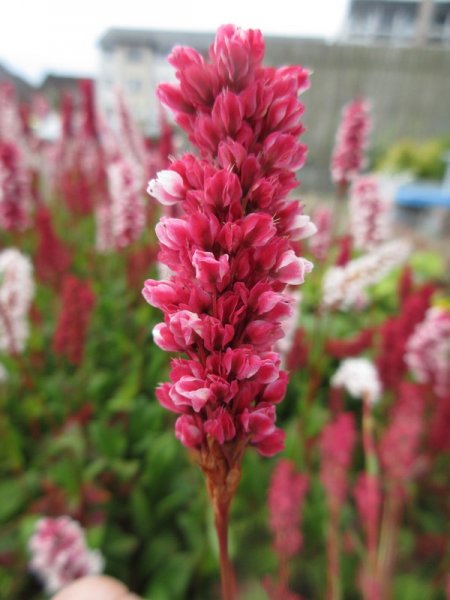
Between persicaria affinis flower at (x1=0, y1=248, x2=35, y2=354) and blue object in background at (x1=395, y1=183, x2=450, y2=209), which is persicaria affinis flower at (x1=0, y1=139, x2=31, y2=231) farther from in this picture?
blue object in background at (x1=395, y1=183, x2=450, y2=209)

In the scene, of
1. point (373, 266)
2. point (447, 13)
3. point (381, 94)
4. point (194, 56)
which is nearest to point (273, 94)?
point (194, 56)

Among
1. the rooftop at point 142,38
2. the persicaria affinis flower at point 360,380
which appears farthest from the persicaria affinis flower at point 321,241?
the rooftop at point 142,38

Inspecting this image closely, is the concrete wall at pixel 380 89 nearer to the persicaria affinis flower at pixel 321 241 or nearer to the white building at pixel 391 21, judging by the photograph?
the persicaria affinis flower at pixel 321 241

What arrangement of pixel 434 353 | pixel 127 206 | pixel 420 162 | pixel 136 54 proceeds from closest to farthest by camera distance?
pixel 434 353
pixel 127 206
pixel 420 162
pixel 136 54

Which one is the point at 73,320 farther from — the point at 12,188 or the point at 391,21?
the point at 391,21

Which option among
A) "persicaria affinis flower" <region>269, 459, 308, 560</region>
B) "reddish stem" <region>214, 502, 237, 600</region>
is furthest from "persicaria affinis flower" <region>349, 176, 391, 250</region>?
"reddish stem" <region>214, 502, 237, 600</region>

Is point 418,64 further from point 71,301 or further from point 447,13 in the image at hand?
point 447,13

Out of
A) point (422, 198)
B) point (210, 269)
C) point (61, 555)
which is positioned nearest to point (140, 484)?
point (61, 555)
